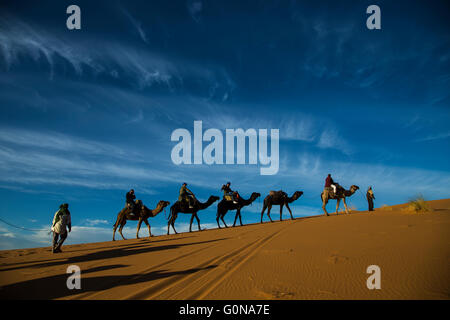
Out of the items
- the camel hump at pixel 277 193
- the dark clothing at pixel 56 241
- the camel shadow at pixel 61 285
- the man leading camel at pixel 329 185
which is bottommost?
the dark clothing at pixel 56 241

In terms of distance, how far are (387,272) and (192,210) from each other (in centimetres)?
1789

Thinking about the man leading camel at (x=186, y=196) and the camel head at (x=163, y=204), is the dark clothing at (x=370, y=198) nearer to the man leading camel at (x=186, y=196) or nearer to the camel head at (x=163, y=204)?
the man leading camel at (x=186, y=196)

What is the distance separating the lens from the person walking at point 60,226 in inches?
480

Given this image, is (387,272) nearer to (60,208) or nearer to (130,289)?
(130,289)

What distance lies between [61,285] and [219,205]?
57.4ft

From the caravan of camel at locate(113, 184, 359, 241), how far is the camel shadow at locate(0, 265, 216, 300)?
13320 millimetres

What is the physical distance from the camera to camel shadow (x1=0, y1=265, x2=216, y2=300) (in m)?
4.67

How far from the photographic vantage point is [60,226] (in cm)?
1224

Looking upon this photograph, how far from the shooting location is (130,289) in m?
4.47

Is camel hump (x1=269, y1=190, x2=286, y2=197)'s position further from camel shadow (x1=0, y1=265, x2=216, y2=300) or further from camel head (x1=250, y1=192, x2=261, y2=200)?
camel shadow (x1=0, y1=265, x2=216, y2=300)

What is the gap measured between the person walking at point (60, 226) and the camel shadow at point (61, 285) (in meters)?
7.30

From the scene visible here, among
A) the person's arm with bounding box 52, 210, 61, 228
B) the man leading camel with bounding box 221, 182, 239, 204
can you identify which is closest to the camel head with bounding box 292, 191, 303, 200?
the man leading camel with bounding box 221, 182, 239, 204

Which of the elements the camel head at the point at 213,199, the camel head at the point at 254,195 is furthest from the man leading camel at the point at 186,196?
the camel head at the point at 254,195
